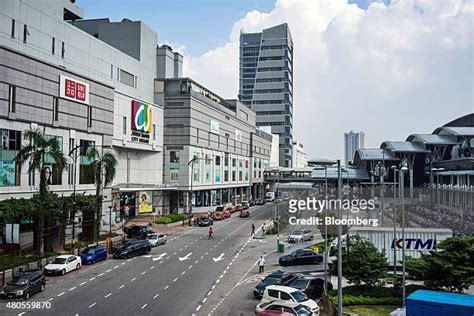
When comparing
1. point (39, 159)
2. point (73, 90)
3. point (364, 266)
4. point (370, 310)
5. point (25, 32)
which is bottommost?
point (370, 310)

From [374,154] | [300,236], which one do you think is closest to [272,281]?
[300,236]

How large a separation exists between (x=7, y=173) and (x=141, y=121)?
28.1 meters

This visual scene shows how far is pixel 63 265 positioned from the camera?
107 feet

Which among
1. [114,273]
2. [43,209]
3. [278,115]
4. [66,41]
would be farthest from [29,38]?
[278,115]

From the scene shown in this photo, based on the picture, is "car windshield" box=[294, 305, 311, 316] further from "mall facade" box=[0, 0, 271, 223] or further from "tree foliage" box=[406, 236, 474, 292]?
Answer: "mall facade" box=[0, 0, 271, 223]

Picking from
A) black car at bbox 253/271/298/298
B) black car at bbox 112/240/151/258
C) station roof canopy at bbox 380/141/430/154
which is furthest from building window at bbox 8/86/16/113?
station roof canopy at bbox 380/141/430/154

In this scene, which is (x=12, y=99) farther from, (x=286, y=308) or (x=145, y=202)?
(x=286, y=308)

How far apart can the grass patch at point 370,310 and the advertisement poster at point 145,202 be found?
48.4 meters

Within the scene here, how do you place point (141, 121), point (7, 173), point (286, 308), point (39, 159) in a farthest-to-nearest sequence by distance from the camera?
point (141, 121), point (7, 173), point (39, 159), point (286, 308)

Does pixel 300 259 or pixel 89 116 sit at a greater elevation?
pixel 89 116

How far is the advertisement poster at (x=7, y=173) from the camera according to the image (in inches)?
1598

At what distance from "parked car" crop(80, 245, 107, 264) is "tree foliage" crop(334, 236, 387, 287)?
19827mm

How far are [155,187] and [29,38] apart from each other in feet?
103

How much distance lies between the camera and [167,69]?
84875 millimetres
